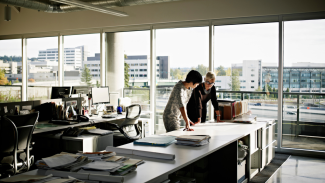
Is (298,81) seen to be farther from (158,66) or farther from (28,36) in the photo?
(28,36)

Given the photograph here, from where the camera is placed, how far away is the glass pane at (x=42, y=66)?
815cm

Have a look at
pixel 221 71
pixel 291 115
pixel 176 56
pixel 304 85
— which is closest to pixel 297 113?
pixel 291 115

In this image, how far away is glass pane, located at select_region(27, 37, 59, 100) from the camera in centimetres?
815

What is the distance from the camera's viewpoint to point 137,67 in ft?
23.3

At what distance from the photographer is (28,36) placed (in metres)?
8.45

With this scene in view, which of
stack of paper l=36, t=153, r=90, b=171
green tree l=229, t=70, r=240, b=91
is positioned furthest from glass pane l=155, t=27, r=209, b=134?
stack of paper l=36, t=153, r=90, b=171

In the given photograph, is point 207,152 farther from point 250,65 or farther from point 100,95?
point 250,65

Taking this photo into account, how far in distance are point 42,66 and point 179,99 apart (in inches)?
236

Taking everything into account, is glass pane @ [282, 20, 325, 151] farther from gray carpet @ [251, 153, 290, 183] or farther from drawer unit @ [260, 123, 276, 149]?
drawer unit @ [260, 123, 276, 149]

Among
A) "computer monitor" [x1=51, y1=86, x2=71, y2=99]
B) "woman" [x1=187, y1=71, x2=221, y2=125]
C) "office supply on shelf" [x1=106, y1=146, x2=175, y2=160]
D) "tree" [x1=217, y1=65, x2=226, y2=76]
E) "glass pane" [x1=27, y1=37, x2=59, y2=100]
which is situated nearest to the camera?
"office supply on shelf" [x1=106, y1=146, x2=175, y2=160]

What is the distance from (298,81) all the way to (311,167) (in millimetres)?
1690

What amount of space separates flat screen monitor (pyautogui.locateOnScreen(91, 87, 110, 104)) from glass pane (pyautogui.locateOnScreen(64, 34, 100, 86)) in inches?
65.9

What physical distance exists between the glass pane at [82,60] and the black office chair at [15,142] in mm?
4081

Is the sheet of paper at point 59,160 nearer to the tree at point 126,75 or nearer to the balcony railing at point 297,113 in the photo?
the balcony railing at point 297,113
